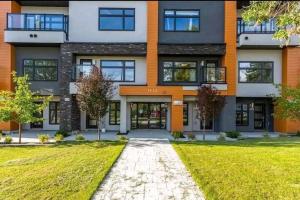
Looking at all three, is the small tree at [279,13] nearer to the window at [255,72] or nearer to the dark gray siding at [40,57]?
the window at [255,72]

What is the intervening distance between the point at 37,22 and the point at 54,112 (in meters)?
7.48

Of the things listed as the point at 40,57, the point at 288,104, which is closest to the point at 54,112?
the point at 40,57

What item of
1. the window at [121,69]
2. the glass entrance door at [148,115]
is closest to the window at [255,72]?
the glass entrance door at [148,115]

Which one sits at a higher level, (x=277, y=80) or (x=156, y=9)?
(x=156, y=9)

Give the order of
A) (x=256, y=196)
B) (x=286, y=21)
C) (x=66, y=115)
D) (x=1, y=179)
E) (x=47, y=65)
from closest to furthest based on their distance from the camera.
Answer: (x=286, y=21)
(x=256, y=196)
(x=1, y=179)
(x=66, y=115)
(x=47, y=65)

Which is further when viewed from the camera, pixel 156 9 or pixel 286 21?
pixel 156 9

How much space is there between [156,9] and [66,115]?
10.8m

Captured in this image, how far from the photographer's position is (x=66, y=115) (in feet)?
81.3

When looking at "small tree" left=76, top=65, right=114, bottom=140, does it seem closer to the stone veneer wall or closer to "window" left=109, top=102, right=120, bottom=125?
the stone veneer wall

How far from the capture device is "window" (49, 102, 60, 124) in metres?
27.5

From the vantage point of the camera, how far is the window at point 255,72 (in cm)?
2689

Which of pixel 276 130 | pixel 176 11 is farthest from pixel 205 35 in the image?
pixel 276 130

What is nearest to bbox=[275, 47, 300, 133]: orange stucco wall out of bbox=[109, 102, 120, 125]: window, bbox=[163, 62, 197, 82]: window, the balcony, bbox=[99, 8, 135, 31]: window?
bbox=[163, 62, 197, 82]: window

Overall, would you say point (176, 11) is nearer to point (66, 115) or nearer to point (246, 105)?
point (246, 105)
